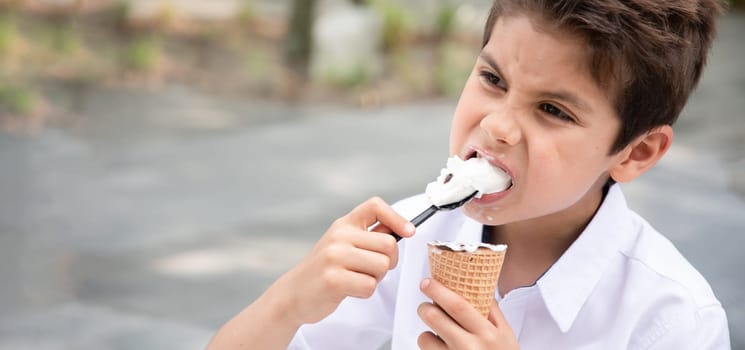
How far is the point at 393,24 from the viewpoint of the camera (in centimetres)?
861

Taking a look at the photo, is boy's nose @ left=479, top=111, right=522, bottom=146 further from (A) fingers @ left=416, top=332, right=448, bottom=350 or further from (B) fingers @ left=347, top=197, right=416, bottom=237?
(A) fingers @ left=416, top=332, right=448, bottom=350

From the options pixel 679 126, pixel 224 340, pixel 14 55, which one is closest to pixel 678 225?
pixel 679 126

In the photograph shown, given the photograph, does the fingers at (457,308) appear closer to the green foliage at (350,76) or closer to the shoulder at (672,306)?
the shoulder at (672,306)

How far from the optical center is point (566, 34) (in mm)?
1545

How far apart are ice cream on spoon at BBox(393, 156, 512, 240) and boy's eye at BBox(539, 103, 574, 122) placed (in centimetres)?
13

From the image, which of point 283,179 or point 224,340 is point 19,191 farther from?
point 224,340

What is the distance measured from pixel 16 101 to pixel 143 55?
1.52 metres

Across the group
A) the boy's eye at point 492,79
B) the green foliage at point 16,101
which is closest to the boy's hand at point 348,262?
the boy's eye at point 492,79

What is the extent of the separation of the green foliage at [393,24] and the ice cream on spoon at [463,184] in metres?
7.07

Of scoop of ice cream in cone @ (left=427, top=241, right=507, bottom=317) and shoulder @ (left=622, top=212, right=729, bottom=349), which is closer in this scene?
scoop of ice cream in cone @ (left=427, top=241, right=507, bottom=317)

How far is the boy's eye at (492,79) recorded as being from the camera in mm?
1612

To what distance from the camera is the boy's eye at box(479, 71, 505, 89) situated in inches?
63.5

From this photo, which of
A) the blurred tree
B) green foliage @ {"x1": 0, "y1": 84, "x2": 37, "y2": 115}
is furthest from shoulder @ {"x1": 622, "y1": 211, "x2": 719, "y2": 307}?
the blurred tree

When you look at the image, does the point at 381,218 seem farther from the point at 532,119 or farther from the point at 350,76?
the point at 350,76
